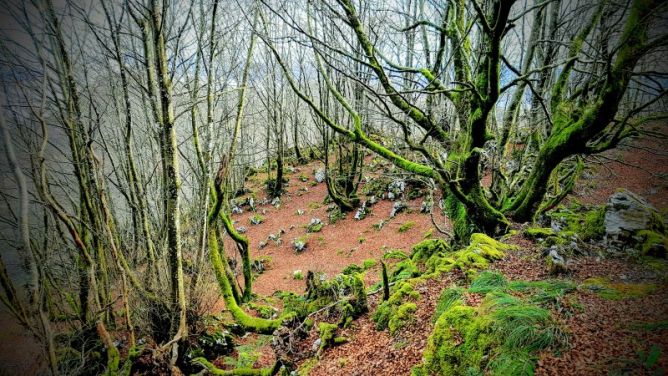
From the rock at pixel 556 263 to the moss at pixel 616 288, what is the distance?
36 cm

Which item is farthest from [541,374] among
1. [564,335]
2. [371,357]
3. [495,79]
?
[495,79]

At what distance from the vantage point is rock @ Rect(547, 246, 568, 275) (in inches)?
137

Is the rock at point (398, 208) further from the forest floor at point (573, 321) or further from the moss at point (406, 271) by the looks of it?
the moss at point (406, 271)

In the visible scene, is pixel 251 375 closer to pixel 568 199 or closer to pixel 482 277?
pixel 482 277

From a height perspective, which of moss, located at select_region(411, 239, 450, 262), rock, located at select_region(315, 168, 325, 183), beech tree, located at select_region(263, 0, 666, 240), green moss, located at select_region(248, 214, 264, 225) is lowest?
green moss, located at select_region(248, 214, 264, 225)

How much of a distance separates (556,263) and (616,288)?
0.70 m

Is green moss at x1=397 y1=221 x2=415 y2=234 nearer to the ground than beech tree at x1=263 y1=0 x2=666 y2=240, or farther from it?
nearer to the ground

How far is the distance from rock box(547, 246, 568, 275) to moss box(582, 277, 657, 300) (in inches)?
14.3

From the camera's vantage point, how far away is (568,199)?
858cm

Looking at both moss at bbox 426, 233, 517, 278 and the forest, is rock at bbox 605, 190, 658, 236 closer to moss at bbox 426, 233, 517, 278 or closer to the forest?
the forest

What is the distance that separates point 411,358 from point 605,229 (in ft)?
11.2

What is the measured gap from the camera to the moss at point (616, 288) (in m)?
2.64

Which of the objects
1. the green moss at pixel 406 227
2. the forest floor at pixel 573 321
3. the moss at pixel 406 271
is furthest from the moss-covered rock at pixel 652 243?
the green moss at pixel 406 227

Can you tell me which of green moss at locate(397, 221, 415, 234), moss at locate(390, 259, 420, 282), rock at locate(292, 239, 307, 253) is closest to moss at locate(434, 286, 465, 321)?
moss at locate(390, 259, 420, 282)
